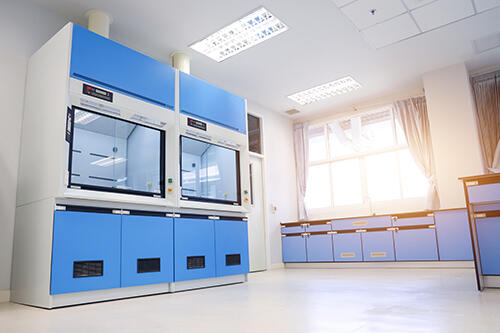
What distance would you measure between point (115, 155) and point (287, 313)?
2.24m

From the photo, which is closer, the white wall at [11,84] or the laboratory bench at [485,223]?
the laboratory bench at [485,223]

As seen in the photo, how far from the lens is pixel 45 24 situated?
4012mm

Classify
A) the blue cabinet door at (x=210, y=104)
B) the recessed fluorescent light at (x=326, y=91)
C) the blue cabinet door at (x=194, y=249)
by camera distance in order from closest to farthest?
the blue cabinet door at (x=194, y=249), the blue cabinet door at (x=210, y=104), the recessed fluorescent light at (x=326, y=91)

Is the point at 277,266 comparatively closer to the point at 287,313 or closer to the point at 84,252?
the point at 84,252

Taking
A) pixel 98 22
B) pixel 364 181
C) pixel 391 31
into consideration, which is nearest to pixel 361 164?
pixel 364 181

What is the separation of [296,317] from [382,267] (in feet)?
14.5

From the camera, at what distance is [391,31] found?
4.85 m

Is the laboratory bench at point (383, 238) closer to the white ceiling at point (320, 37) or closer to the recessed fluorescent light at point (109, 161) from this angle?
the white ceiling at point (320, 37)

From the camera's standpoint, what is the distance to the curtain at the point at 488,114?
584 centimetres

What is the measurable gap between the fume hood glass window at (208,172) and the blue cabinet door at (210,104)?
1.05 feet

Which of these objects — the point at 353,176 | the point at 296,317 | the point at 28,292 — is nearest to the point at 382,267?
the point at 353,176

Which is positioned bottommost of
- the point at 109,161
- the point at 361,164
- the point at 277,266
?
the point at 277,266

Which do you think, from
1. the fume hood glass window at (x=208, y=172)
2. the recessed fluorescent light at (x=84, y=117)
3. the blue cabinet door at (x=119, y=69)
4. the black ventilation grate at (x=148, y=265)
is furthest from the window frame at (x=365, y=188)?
the recessed fluorescent light at (x=84, y=117)

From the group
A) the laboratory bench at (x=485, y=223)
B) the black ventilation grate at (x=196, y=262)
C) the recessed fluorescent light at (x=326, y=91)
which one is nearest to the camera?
the laboratory bench at (x=485, y=223)
